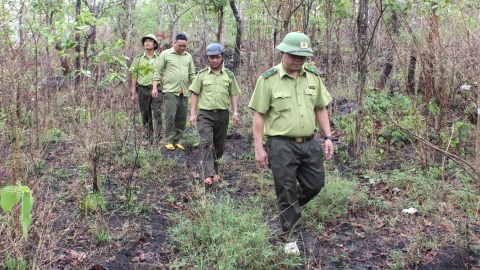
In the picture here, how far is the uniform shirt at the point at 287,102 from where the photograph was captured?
156 inches

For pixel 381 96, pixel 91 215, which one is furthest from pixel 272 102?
pixel 381 96

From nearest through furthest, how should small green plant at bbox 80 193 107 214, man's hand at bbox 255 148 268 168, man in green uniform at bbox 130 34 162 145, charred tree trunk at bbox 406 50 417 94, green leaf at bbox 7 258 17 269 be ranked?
green leaf at bbox 7 258 17 269, man's hand at bbox 255 148 268 168, small green plant at bbox 80 193 107 214, man in green uniform at bbox 130 34 162 145, charred tree trunk at bbox 406 50 417 94

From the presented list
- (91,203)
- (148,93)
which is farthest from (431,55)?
(91,203)

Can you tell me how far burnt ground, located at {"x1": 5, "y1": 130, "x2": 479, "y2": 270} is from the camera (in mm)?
3748

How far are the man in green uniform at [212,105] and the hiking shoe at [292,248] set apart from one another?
6.61 feet

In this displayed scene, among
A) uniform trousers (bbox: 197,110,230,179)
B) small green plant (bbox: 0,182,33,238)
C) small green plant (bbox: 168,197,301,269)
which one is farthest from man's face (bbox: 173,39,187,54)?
small green plant (bbox: 0,182,33,238)

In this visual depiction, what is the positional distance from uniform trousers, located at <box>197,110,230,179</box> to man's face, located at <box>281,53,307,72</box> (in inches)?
87.0

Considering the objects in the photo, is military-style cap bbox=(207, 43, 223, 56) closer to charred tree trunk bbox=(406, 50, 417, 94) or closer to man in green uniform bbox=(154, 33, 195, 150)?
man in green uniform bbox=(154, 33, 195, 150)

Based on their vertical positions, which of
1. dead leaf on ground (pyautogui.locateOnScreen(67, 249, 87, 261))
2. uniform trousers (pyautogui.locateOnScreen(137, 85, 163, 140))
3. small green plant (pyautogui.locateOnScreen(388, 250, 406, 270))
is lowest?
small green plant (pyautogui.locateOnScreen(388, 250, 406, 270))

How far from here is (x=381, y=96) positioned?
28.5 feet

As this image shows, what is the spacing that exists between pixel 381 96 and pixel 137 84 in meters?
4.64

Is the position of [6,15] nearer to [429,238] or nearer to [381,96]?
[429,238]

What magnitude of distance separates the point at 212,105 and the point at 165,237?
Answer: 2.13 m

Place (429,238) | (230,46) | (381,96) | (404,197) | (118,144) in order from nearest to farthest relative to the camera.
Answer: (429,238), (404,197), (118,144), (381,96), (230,46)
